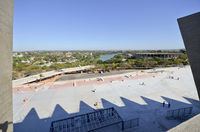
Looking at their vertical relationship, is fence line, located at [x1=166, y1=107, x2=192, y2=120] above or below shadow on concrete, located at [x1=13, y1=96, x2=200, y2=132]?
above

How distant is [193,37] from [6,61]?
10.4 metres

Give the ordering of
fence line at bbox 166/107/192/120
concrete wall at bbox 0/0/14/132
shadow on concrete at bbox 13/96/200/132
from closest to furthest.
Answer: concrete wall at bbox 0/0/14/132, shadow on concrete at bbox 13/96/200/132, fence line at bbox 166/107/192/120

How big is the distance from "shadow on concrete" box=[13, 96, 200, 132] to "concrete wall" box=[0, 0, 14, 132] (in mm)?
5766

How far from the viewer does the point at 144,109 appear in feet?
37.3

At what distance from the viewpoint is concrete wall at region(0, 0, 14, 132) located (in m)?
3.83

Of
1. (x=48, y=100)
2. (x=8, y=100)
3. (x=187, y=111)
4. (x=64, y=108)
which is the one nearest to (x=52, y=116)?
(x=64, y=108)

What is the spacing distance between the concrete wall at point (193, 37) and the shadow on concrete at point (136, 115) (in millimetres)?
5236

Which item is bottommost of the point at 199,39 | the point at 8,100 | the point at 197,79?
the point at 8,100

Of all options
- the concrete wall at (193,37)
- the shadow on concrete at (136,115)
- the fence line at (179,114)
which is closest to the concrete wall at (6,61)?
the shadow on concrete at (136,115)

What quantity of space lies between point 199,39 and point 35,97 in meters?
21.0

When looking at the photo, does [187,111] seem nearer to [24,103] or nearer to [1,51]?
[1,51]

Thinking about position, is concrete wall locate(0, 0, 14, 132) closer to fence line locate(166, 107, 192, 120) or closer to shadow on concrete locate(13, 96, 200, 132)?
shadow on concrete locate(13, 96, 200, 132)

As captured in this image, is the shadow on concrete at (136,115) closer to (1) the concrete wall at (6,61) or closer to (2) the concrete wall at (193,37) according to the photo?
(2) the concrete wall at (193,37)

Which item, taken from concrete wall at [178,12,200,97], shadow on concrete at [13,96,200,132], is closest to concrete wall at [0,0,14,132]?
shadow on concrete at [13,96,200,132]
